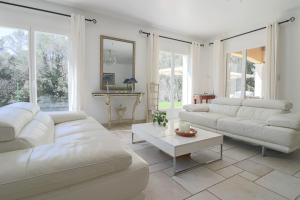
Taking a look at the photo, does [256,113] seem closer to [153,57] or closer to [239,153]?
[239,153]

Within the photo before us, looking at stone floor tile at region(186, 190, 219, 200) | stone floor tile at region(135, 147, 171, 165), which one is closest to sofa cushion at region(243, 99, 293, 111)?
stone floor tile at region(135, 147, 171, 165)

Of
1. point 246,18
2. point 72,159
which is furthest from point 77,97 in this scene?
point 246,18

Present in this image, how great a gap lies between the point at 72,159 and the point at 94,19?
3.76 meters

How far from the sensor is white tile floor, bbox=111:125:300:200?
5.34 ft

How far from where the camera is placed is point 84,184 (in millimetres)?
1081

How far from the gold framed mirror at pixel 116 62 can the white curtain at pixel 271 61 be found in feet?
10.8

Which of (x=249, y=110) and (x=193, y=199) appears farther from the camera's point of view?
(x=249, y=110)

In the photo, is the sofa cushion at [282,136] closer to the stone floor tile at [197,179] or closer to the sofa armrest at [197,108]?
the stone floor tile at [197,179]

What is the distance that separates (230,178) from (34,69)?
3.90m

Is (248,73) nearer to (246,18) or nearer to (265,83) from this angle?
(265,83)

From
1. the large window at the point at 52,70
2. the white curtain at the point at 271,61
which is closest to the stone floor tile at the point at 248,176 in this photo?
the white curtain at the point at 271,61

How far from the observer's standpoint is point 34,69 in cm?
355

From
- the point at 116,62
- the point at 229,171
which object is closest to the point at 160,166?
the point at 229,171

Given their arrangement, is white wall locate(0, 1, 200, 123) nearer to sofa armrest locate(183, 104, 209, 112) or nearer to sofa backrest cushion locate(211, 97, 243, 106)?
sofa armrest locate(183, 104, 209, 112)
